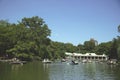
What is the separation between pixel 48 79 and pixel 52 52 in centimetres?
5723

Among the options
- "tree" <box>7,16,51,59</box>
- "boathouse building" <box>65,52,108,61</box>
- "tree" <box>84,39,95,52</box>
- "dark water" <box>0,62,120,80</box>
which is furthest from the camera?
"tree" <box>84,39,95,52</box>

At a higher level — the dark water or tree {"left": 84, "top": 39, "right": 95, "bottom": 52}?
tree {"left": 84, "top": 39, "right": 95, "bottom": 52}

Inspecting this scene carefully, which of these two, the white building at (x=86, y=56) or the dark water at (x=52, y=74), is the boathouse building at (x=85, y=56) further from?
the dark water at (x=52, y=74)

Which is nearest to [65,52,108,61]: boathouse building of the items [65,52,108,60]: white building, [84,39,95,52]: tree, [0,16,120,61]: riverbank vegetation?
→ [65,52,108,60]: white building

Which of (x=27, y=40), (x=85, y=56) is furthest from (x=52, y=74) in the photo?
(x=85, y=56)

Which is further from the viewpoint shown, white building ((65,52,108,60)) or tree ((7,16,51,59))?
white building ((65,52,108,60))

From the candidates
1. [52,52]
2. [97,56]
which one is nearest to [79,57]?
[97,56]

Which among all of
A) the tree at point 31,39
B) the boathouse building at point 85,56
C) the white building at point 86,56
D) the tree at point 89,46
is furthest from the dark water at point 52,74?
the tree at point 89,46

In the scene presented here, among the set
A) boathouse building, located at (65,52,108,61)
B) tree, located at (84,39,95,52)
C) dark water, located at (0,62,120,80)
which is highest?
tree, located at (84,39,95,52)

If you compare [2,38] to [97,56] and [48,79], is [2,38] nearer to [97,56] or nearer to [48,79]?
[48,79]

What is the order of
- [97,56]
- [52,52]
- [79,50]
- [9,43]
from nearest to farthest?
[9,43] < [52,52] < [97,56] < [79,50]

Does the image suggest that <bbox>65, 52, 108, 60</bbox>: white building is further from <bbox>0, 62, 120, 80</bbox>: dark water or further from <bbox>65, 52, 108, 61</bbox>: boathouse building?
<bbox>0, 62, 120, 80</bbox>: dark water

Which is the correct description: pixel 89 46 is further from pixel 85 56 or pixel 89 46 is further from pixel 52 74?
pixel 52 74

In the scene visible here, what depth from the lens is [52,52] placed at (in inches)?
3339
